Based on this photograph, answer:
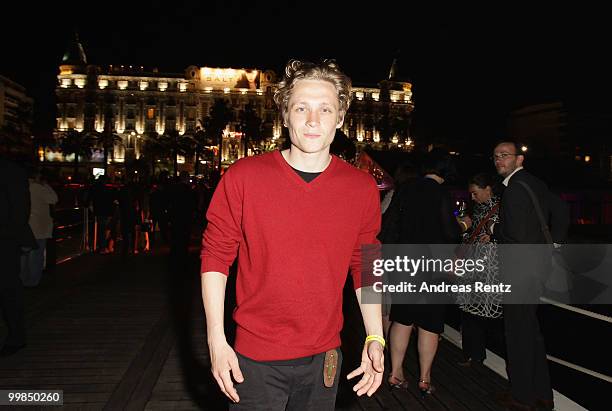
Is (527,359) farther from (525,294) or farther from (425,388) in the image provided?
(425,388)

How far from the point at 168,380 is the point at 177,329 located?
1833 mm

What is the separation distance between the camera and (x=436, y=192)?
4.66 metres

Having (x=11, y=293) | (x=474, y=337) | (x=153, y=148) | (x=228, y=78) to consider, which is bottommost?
(x=474, y=337)

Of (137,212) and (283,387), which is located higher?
(137,212)

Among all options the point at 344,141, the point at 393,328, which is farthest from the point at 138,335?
the point at 344,141

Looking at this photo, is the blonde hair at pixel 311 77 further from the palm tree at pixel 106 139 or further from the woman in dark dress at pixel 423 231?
the palm tree at pixel 106 139

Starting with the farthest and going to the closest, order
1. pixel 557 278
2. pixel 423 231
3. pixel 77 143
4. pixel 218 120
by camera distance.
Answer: pixel 77 143 → pixel 218 120 → pixel 557 278 → pixel 423 231

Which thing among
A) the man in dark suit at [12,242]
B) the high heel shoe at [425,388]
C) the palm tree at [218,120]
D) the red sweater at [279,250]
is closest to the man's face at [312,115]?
the red sweater at [279,250]

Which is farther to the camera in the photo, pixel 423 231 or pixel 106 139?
pixel 106 139

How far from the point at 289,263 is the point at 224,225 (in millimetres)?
297

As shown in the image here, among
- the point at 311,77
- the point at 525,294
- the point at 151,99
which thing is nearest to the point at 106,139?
the point at 151,99

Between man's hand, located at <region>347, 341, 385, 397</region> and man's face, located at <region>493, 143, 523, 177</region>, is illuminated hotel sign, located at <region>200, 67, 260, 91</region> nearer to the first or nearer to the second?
man's face, located at <region>493, 143, 523, 177</region>

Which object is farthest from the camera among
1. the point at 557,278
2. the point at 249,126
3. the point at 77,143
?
the point at 249,126

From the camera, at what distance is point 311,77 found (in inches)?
90.0
